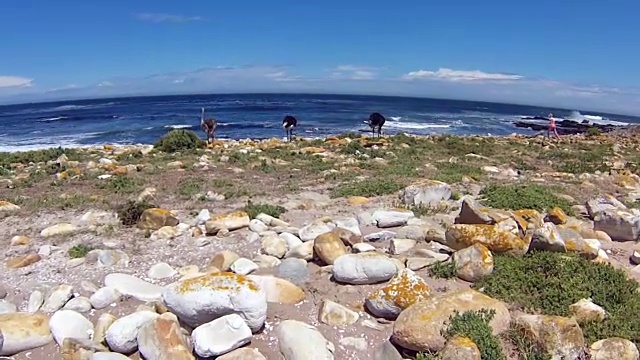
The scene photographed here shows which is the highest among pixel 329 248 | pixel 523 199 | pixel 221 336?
pixel 523 199

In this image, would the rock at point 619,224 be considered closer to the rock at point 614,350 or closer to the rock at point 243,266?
the rock at point 614,350

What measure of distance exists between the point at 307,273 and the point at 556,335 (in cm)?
271

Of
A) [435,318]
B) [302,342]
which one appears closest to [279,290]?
[302,342]

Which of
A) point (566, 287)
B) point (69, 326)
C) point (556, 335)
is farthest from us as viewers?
point (566, 287)

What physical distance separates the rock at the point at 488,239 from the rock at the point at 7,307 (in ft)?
16.3

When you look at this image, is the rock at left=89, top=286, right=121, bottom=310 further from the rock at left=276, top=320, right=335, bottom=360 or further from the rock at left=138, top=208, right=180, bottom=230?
the rock at left=138, top=208, right=180, bottom=230

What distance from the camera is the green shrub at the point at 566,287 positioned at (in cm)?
422

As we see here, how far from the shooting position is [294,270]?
18.4 ft

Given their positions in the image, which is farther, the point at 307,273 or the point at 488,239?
the point at 488,239

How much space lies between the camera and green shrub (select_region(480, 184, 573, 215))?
834 centimetres

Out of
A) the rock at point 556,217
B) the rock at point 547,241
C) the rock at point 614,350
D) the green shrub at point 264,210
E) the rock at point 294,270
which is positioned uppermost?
the rock at point 547,241

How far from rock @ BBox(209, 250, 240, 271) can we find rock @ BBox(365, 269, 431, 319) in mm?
1840

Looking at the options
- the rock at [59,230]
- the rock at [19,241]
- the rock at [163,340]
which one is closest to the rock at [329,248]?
the rock at [163,340]

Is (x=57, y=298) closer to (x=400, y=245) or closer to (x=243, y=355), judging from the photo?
(x=243, y=355)
